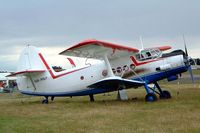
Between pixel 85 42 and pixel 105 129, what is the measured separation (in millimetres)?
6595

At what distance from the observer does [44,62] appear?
60.9 feet

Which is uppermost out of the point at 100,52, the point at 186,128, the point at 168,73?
the point at 100,52

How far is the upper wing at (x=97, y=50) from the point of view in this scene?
14.6 m

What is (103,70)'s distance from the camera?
55.2 ft

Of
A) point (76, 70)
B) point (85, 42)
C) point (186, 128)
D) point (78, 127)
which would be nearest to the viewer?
point (186, 128)

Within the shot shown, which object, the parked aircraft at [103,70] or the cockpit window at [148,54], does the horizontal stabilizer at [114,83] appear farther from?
the cockpit window at [148,54]

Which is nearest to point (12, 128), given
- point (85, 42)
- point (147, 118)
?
point (147, 118)

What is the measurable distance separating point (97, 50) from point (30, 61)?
14.7ft

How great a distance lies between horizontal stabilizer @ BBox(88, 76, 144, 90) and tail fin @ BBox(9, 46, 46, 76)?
341cm

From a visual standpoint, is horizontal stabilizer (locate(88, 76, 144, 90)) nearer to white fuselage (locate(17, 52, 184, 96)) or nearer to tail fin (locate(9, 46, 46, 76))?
white fuselage (locate(17, 52, 184, 96))

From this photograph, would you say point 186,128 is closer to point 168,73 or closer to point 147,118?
point 147,118

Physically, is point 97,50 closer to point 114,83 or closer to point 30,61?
point 114,83

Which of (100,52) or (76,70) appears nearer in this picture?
(100,52)

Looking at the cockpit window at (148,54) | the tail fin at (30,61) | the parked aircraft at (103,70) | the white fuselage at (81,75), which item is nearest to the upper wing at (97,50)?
the parked aircraft at (103,70)
